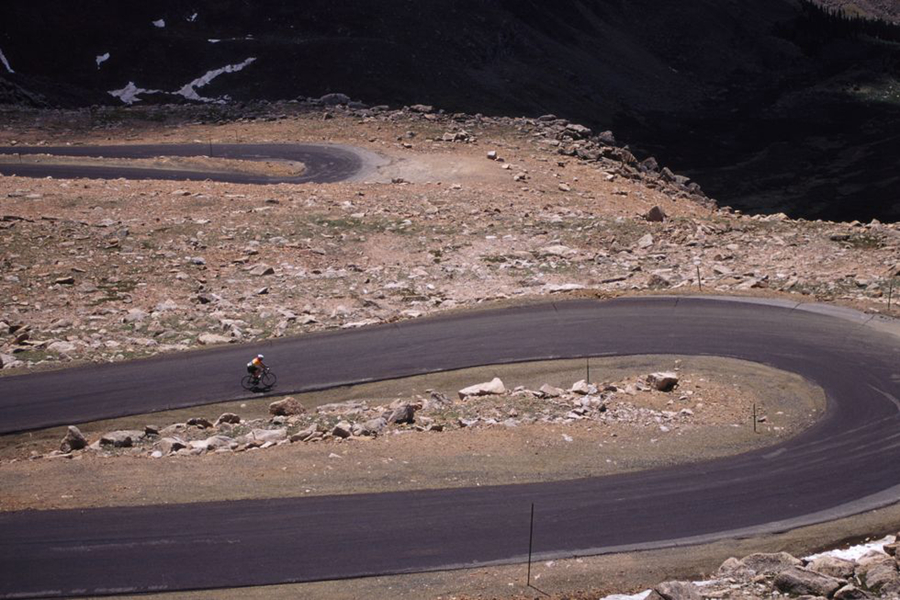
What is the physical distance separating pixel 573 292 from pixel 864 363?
836 cm

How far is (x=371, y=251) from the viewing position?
3222 centimetres

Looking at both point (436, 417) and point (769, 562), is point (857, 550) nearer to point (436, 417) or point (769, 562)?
point (769, 562)

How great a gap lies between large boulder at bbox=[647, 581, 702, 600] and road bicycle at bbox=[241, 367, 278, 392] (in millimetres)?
11740

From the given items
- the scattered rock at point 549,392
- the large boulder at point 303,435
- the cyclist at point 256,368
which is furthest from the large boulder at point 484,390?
the cyclist at point 256,368

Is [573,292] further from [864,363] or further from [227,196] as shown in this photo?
[227,196]

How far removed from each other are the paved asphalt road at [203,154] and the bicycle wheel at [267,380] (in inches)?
652

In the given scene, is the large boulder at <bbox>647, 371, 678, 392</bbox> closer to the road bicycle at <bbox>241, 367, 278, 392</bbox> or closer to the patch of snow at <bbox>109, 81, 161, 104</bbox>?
the road bicycle at <bbox>241, 367, 278, 392</bbox>

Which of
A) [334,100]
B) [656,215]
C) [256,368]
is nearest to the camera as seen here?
[256,368]

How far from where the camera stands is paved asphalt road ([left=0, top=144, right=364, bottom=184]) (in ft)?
129

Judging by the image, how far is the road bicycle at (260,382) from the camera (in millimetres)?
23250

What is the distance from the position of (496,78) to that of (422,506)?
5336 cm

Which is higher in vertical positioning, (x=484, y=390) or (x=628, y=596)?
(x=484, y=390)

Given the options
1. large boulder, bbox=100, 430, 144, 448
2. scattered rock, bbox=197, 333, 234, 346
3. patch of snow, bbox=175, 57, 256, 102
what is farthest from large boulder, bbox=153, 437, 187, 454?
patch of snow, bbox=175, 57, 256, 102

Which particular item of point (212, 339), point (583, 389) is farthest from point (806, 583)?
point (212, 339)
